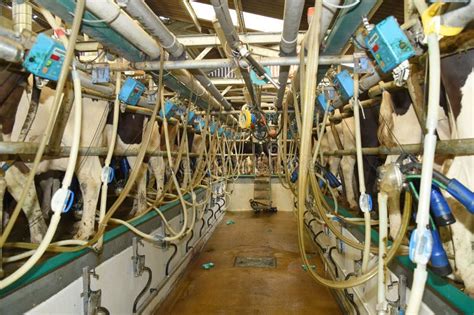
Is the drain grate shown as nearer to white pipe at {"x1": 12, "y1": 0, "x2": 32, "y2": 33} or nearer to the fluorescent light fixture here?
the fluorescent light fixture

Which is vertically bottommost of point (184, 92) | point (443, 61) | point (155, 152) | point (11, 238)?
point (11, 238)

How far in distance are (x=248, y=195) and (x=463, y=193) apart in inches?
223

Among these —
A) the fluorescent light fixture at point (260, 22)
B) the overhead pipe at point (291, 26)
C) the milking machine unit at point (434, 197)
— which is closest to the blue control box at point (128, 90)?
the overhead pipe at point (291, 26)

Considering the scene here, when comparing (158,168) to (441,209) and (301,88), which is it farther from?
(441,209)

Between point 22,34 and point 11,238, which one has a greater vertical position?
point 22,34

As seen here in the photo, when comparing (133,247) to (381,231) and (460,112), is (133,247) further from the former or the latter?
(460,112)

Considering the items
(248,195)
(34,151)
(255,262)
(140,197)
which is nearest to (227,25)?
(34,151)

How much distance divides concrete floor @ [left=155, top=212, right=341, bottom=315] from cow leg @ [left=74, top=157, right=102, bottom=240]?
93 cm

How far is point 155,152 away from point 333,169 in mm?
2127

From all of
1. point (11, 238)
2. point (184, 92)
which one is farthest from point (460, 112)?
point (11, 238)

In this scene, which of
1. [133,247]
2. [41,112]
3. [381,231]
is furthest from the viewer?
[133,247]

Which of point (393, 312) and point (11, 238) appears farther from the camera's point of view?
point (11, 238)

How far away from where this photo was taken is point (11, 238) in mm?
1652

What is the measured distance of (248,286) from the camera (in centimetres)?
270
